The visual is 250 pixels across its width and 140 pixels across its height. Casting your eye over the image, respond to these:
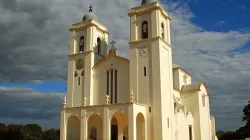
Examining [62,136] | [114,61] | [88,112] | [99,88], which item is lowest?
[62,136]

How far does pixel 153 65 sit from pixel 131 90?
3248 mm

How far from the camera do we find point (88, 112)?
93.2ft

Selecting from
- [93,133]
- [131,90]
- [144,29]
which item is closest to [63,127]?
[93,133]

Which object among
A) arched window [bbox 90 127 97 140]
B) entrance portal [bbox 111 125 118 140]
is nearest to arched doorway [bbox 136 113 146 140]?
entrance portal [bbox 111 125 118 140]

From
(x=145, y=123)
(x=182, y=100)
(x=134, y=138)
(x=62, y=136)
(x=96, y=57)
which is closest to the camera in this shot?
(x=134, y=138)

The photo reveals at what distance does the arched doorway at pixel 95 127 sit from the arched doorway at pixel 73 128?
188 cm

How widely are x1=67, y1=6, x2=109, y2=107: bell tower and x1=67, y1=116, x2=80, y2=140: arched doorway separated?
1.64m

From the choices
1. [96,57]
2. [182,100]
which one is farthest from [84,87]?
[182,100]

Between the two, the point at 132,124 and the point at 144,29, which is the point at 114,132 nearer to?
the point at 132,124

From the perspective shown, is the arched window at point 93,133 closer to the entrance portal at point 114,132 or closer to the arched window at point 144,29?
the entrance portal at point 114,132

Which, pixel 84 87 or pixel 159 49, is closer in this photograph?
pixel 159 49

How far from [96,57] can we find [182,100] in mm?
12119

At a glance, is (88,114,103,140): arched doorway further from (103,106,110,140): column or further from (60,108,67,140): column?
(103,106,110,140): column

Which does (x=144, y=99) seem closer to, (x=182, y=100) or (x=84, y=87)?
(x=84, y=87)
